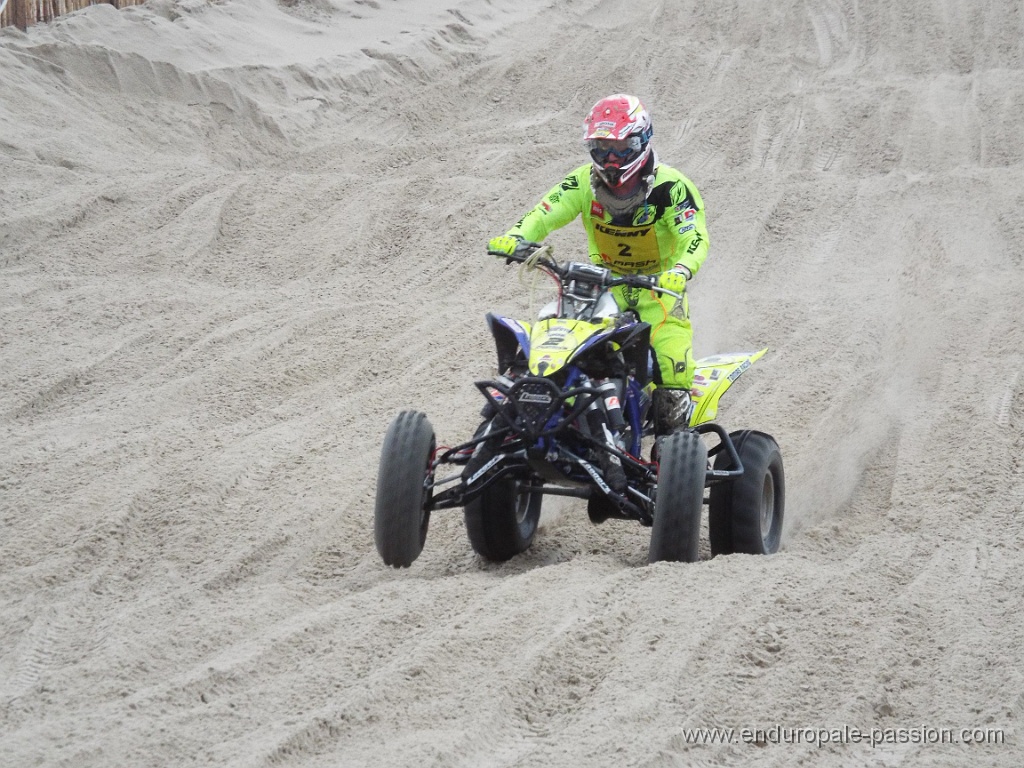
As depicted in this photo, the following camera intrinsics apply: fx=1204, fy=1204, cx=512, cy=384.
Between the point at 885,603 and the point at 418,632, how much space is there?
1.85 metres

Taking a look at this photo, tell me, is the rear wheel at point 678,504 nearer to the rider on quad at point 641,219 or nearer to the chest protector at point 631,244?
the rider on quad at point 641,219

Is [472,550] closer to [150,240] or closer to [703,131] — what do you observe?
[150,240]

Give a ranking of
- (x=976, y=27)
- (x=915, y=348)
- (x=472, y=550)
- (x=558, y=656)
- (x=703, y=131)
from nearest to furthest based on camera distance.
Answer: (x=558, y=656) → (x=472, y=550) → (x=915, y=348) → (x=703, y=131) → (x=976, y=27)

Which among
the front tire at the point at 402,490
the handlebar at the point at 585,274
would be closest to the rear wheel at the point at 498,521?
the front tire at the point at 402,490

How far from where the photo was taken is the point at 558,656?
434cm

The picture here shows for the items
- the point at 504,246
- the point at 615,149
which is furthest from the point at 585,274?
the point at 615,149

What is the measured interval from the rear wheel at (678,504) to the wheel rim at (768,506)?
882 millimetres

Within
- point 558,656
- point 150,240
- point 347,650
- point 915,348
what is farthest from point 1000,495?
point 150,240

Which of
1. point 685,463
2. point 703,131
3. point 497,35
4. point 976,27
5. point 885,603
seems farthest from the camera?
point 497,35

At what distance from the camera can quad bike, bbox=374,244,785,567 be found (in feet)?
17.3

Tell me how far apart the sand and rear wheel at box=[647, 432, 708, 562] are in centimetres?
19

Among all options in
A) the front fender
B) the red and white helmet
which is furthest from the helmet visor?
the front fender

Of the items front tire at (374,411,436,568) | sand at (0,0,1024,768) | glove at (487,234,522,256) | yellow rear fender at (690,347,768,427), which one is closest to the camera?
sand at (0,0,1024,768)

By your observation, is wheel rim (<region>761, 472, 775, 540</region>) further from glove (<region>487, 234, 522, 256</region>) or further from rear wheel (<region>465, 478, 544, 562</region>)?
glove (<region>487, 234, 522, 256</region>)
